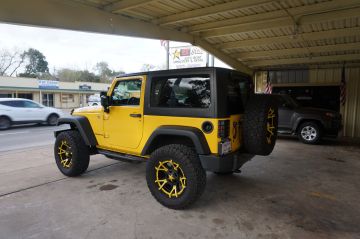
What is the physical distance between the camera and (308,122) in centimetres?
838

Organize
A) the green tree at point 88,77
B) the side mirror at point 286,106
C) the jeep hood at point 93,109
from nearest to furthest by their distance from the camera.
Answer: the jeep hood at point 93,109 → the side mirror at point 286,106 → the green tree at point 88,77

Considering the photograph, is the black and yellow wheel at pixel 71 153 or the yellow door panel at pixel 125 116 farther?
the black and yellow wheel at pixel 71 153

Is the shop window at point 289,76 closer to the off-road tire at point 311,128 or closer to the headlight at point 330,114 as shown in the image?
the headlight at point 330,114

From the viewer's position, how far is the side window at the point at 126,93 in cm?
407

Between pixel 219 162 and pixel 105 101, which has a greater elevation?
pixel 105 101

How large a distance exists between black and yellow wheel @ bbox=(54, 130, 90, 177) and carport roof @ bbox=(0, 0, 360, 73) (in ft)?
6.39

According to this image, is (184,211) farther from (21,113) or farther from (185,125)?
(21,113)

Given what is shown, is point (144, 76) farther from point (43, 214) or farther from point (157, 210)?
point (43, 214)

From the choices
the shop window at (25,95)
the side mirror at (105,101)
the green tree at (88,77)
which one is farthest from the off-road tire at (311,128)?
the green tree at (88,77)

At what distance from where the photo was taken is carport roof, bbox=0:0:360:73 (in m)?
4.33

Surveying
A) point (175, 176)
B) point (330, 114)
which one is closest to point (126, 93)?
point (175, 176)

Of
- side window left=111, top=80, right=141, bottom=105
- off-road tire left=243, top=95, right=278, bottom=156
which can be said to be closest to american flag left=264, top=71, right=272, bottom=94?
off-road tire left=243, top=95, right=278, bottom=156

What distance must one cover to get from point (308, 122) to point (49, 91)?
29.0 m

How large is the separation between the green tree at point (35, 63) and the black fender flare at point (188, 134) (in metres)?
51.7
